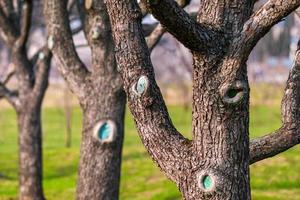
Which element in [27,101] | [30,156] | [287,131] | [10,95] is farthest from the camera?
[10,95]

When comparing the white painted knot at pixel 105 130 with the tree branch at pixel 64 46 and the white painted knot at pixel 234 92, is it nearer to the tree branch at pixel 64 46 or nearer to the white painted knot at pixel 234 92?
the tree branch at pixel 64 46

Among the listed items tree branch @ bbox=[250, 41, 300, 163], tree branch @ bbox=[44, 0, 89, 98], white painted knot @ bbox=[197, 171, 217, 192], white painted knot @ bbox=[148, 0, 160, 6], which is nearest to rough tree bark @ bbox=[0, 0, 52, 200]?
tree branch @ bbox=[44, 0, 89, 98]

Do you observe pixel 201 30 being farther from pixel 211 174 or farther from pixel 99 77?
pixel 99 77

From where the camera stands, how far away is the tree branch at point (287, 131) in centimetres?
554

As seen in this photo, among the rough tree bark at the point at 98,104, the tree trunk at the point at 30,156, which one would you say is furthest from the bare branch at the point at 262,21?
the tree trunk at the point at 30,156

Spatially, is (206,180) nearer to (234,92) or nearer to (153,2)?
(234,92)

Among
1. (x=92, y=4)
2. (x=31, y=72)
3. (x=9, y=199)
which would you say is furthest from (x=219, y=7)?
(x=9, y=199)

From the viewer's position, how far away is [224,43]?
188 inches

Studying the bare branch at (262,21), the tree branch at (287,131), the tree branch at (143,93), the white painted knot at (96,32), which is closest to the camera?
the bare branch at (262,21)

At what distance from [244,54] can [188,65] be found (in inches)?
1324

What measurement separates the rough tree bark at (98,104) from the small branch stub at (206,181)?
3086mm

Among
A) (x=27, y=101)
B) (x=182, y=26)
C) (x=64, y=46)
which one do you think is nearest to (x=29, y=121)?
(x=27, y=101)

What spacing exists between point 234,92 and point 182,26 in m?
0.74

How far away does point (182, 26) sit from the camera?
4.43 meters
